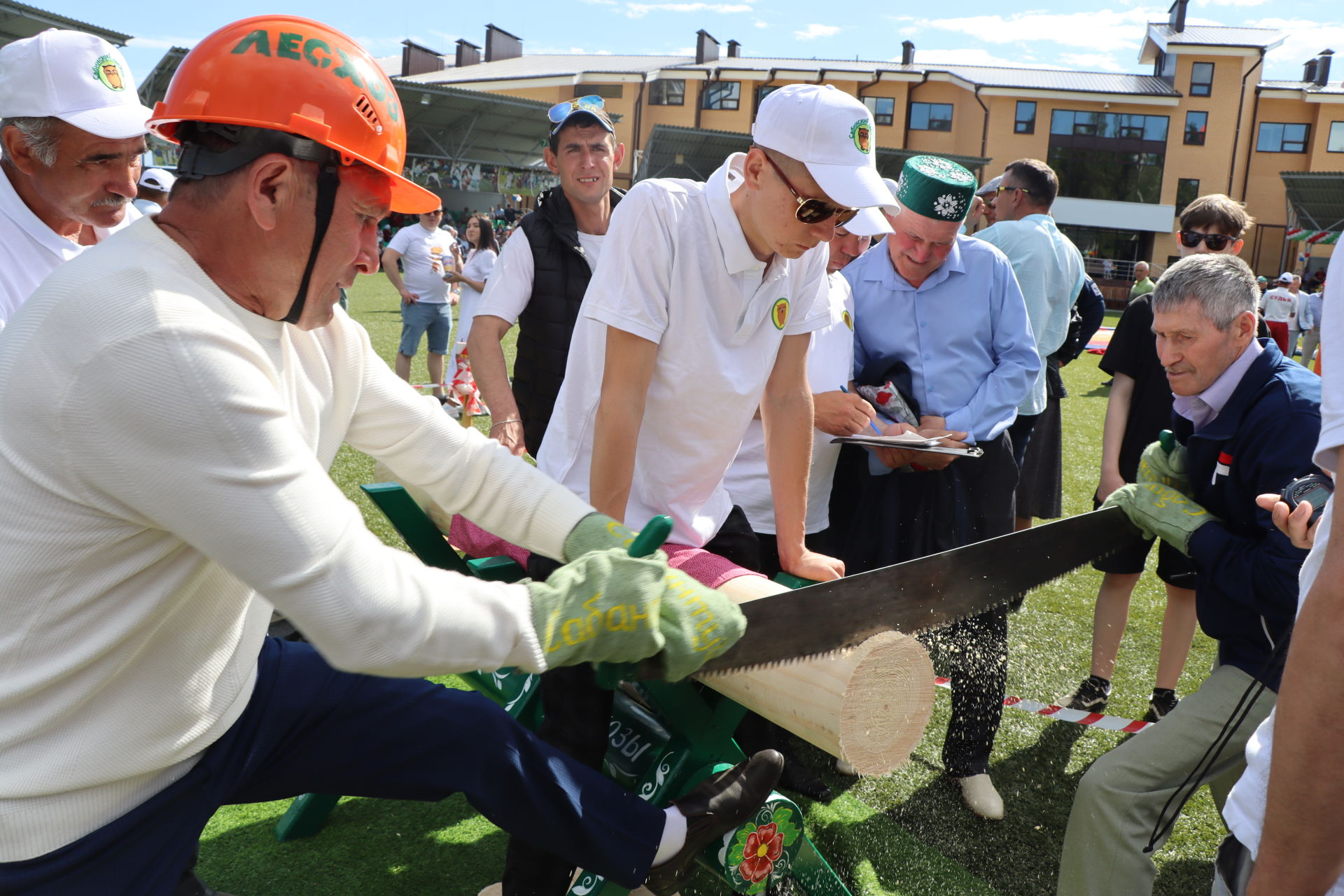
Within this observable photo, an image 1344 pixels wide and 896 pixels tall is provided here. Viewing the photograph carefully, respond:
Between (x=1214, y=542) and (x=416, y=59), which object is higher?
(x=416, y=59)

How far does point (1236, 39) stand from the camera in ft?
145

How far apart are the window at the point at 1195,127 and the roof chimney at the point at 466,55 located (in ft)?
128

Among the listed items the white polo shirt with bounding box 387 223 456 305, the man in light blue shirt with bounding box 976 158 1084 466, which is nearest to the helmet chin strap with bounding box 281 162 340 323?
the man in light blue shirt with bounding box 976 158 1084 466

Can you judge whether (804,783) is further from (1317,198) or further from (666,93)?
(666,93)

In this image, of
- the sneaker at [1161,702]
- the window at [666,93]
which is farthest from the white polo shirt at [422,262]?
the window at [666,93]

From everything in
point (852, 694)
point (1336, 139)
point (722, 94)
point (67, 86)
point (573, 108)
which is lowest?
point (852, 694)

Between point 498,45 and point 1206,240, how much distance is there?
59908 mm

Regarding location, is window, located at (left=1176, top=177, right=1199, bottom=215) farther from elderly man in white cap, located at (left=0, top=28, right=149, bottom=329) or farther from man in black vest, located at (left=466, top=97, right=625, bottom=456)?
elderly man in white cap, located at (left=0, top=28, right=149, bottom=329)

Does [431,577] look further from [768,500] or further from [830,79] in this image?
[830,79]

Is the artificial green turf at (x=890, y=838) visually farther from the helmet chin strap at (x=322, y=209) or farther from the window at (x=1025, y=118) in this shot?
the window at (x=1025, y=118)

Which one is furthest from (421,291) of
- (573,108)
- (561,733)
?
(561,733)

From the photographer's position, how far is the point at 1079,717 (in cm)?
434

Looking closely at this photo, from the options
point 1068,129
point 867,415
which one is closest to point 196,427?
point 867,415

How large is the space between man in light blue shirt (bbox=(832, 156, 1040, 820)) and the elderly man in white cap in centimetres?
276
